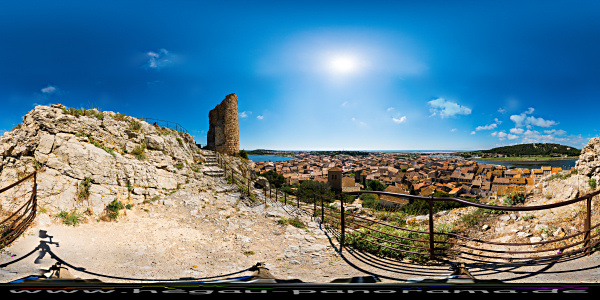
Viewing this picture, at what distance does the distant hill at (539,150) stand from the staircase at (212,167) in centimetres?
1125

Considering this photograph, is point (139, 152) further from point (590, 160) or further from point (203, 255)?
point (590, 160)

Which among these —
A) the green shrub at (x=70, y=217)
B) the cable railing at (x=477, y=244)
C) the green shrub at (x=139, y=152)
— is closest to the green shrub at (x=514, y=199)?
the cable railing at (x=477, y=244)

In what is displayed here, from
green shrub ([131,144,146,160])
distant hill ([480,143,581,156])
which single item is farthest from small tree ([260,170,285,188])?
distant hill ([480,143,581,156])

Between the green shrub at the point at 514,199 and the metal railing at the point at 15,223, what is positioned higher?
the metal railing at the point at 15,223

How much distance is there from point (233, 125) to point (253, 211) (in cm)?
997

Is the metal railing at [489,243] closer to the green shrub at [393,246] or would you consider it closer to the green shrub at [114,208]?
the green shrub at [393,246]

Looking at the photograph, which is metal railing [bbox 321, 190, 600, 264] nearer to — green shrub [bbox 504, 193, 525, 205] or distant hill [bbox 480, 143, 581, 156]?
green shrub [bbox 504, 193, 525, 205]

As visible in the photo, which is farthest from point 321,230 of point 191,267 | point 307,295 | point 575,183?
point 575,183

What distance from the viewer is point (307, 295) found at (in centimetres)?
116

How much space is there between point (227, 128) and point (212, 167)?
5.56 meters

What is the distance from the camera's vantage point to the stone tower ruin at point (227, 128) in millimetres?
14633

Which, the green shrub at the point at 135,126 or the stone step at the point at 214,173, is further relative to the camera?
the stone step at the point at 214,173

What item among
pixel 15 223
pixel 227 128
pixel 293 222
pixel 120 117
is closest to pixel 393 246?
pixel 293 222

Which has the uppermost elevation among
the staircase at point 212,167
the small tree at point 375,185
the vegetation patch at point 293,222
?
the staircase at point 212,167
